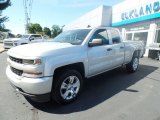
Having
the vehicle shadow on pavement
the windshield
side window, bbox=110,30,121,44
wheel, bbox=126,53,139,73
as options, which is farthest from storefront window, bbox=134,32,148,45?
the windshield

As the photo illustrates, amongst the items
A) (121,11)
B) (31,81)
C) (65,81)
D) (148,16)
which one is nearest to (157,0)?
(148,16)

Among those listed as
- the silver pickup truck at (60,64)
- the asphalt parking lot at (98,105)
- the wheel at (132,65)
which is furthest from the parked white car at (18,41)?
the asphalt parking lot at (98,105)

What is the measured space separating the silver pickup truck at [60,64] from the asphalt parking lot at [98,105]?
339 millimetres

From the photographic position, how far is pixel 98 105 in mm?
3881

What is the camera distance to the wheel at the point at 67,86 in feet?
11.8

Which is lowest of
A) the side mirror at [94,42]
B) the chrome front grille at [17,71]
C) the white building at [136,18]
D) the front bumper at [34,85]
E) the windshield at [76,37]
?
the front bumper at [34,85]

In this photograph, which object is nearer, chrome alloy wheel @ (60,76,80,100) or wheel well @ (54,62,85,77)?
wheel well @ (54,62,85,77)

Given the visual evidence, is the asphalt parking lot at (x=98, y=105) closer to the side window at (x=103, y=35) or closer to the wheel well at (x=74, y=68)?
the wheel well at (x=74, y=68)

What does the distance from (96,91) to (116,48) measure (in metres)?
1.68

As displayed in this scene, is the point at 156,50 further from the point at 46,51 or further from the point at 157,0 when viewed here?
the point at 46,51

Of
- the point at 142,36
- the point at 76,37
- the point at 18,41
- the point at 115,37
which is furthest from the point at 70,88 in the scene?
the point at 18,41

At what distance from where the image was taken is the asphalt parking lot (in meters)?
3.39

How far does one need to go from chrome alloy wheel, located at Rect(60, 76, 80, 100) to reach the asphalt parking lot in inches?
8.8

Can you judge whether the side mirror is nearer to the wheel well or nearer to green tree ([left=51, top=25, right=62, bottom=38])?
the wheel well
